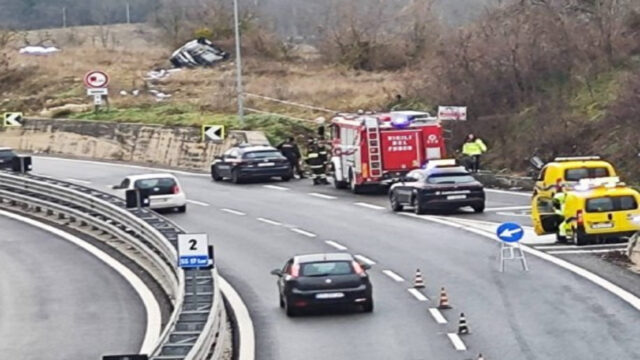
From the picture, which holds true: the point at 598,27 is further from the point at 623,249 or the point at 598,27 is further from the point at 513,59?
the point at 623,249

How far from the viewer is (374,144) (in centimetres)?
4750

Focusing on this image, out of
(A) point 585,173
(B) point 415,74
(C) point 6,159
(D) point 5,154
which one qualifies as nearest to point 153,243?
(A) point 585,173

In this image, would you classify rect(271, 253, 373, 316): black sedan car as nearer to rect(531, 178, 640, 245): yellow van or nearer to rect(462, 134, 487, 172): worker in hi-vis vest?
rect(531, 178, 640, 245): yellow van

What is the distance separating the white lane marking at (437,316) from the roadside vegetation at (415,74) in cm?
2047

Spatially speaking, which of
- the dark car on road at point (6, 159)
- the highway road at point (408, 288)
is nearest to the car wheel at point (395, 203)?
the highway road at point (408, 288)

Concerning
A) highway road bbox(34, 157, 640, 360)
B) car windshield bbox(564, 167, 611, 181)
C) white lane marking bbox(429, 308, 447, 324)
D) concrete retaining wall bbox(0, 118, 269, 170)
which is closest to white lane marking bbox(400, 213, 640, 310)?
highway road bbox(34, 157, 640, 360)

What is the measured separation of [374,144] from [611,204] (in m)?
14.8

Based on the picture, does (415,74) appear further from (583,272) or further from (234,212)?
(583,272)

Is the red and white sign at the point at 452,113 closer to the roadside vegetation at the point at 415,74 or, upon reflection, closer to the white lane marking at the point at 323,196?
the roadside vegetation at the point at 415,74

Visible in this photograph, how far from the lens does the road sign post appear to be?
30.8 meters

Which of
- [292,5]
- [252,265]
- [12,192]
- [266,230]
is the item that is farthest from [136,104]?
[292,5]

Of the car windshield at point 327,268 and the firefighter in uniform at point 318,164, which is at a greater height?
the firefighter in uniform at point 318,164

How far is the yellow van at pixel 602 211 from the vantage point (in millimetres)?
33531

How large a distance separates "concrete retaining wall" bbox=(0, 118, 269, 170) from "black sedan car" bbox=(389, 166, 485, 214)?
1772 cm
